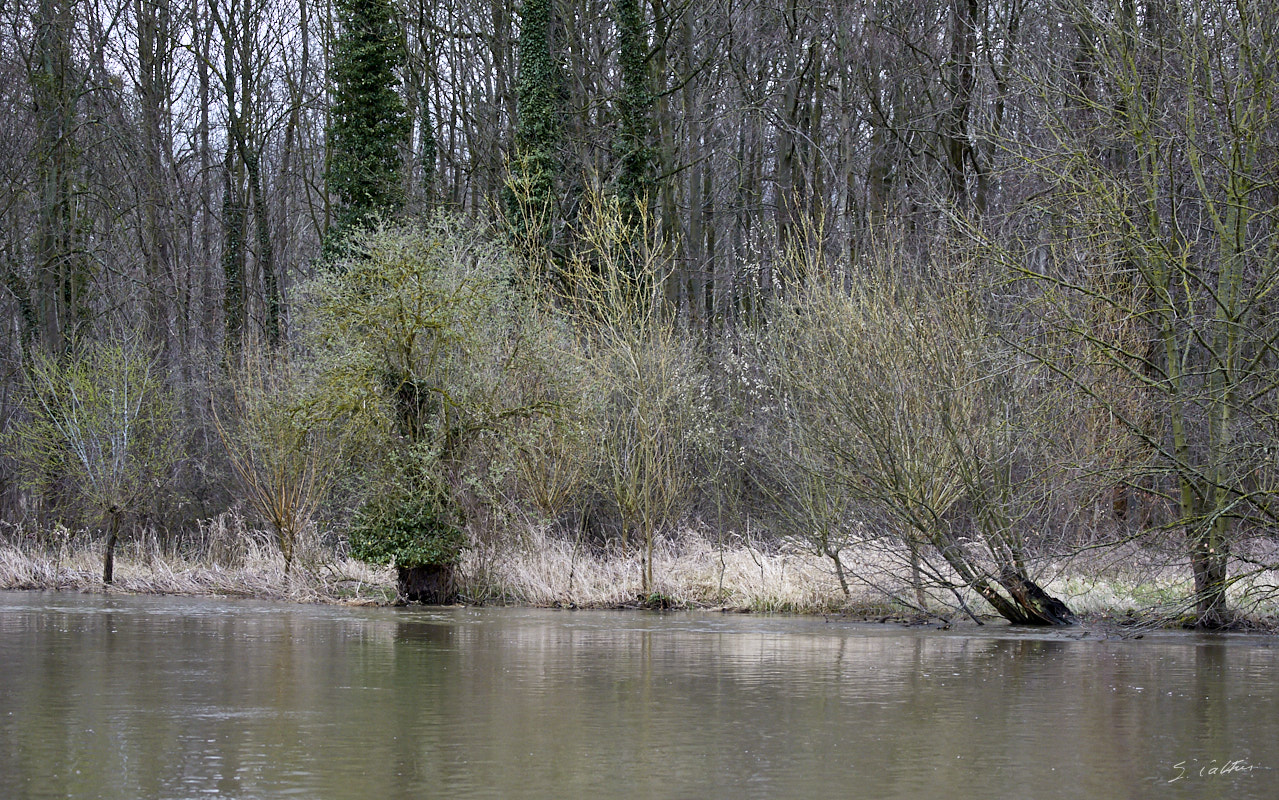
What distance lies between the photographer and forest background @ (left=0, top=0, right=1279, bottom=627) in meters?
17.8

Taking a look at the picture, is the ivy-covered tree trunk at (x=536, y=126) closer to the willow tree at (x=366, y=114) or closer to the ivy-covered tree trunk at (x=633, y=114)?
the ivy-covered tree trunk at (x=633, y=114)

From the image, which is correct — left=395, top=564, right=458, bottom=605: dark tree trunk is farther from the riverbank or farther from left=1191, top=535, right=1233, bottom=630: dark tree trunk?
left=1191, top=535, right=1233, bottom=630: dark tree trunk

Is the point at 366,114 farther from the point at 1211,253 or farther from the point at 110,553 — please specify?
the point at 1211,253

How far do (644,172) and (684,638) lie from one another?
15.4m

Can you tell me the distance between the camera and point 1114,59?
725 inches

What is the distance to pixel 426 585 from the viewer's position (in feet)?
76.6

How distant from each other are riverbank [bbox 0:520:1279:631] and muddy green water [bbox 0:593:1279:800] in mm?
1292

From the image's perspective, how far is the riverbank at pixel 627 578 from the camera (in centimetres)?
1895

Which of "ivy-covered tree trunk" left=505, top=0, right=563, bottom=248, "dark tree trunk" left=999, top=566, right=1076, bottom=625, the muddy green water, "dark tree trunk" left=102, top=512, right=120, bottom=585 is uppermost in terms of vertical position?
"ivy-covered tree trunk" left=505, top=0, right=563, bottom=248

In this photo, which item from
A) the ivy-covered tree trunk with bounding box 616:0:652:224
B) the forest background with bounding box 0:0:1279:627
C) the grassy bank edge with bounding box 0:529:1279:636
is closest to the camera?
the forest background with bounding box 0:0:1279:627

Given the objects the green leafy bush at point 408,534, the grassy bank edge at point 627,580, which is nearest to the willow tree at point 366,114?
the grassy bank edge at point 627,580

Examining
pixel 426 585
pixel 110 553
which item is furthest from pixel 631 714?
pixel 110 553

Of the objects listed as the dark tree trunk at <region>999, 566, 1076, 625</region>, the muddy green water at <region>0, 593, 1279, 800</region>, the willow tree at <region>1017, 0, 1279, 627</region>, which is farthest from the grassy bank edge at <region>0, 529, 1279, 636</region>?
the muddy green water at <region>0, 593, 1279, 800</region>

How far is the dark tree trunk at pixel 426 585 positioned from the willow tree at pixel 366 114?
9.80 metres
